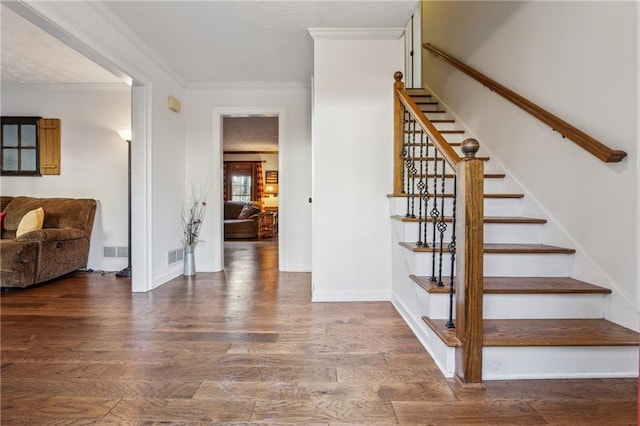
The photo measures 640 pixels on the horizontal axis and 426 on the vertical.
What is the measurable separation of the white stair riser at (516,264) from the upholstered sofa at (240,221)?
672 cm

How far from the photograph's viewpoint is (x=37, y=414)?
134 cm

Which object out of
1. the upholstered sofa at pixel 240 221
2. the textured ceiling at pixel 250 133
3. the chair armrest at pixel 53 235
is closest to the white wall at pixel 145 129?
the chair armrest at pixel 53 235

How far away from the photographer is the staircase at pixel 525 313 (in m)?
1.59

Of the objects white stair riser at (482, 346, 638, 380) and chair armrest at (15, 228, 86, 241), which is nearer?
white stair riser at (482, 346, 638, 380)

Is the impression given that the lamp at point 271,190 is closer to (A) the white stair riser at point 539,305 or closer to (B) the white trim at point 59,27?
(B) the white trim at point 59,27

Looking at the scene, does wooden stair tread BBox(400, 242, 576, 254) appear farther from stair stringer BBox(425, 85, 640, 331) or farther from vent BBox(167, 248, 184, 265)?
vent BBox(167, 248, 184, 265)

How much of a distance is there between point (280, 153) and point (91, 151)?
2418 millimetres

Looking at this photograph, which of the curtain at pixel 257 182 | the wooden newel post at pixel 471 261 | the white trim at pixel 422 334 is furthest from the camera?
the curtain at pixel 257 182

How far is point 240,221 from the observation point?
27.6 feet

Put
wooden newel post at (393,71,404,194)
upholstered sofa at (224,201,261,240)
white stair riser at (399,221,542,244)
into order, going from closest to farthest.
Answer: white stair riser at (399,221,542,244)
wooden newel post at (393,71,404,194)
upholstered sofa at (224,201,261,240)

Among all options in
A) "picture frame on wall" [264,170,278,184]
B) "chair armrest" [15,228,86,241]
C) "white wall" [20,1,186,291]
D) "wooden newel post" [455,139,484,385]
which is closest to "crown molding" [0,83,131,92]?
"white wall" [20,1,186,291]

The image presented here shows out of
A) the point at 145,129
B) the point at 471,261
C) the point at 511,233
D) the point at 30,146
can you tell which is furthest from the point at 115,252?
the point at 511,233

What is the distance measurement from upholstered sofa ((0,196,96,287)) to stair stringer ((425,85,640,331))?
Result: 178 inches

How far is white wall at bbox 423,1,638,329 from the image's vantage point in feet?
5.70
